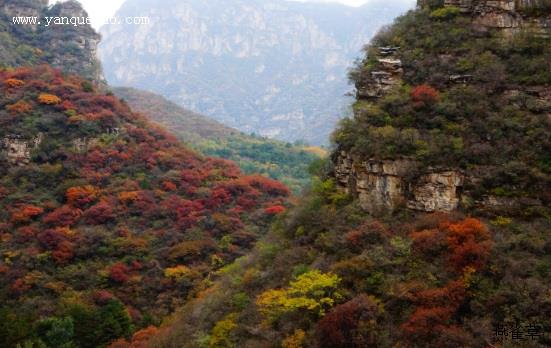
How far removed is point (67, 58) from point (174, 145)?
27549 millimetres

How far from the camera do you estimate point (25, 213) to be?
35.7 metres

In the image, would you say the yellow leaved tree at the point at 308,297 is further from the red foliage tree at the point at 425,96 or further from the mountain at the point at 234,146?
the mountain at the point at 234,146

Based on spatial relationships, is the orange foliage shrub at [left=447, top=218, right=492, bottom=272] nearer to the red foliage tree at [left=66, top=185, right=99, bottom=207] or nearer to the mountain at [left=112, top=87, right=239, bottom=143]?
the red foliage tree at [left=66, top=185, right=99, bottom=207]

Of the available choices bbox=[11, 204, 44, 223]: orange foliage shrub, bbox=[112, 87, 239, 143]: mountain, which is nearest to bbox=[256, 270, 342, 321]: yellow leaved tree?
bbox=[11, 204, 44, 223]: orange foliage shrub

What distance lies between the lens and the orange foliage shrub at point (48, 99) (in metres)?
45.4

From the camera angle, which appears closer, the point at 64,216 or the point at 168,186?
the point at 64,216

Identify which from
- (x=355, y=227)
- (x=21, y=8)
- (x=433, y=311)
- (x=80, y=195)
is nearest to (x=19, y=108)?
(x=80, y=195)

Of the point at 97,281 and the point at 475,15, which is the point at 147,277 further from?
the point at 475,15

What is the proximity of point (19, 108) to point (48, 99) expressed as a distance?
102 inches

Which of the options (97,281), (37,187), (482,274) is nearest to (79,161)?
(37,187)

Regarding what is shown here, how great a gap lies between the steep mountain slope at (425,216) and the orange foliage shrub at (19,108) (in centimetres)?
2658

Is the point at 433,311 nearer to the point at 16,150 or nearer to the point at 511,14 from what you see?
the point at 511,14

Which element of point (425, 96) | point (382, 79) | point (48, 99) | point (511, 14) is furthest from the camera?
point (48, 99)

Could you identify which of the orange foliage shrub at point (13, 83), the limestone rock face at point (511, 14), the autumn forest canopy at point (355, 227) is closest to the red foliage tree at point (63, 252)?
the autumn forest canopy at point (355, 227)
